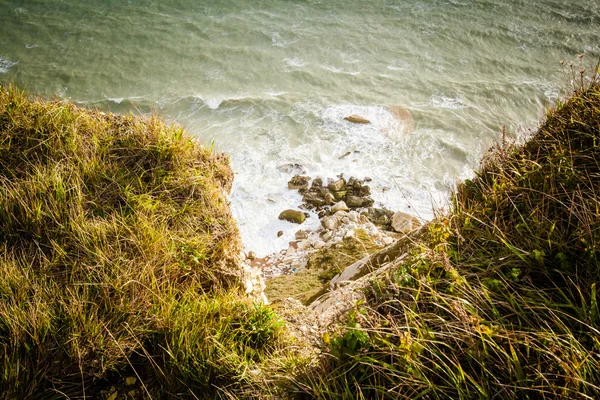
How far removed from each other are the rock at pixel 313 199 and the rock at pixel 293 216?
20.4 inches

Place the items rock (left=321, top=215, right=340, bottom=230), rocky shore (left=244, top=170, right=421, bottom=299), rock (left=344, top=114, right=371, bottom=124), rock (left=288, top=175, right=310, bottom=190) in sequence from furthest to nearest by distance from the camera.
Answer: rock (left=344, top=114, right=371, bottom=124)
rock (left=288, top=175, right=310, bottom=190)
rock (left=321, top=215, right=340, bottom=230)
rocky shore (left=244, top=170, right=421, bottom=299)

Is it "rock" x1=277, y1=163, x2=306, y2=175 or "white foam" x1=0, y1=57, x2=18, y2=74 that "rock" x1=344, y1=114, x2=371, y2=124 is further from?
"white foam" x1=0, y1=57, x2=18, y2=74

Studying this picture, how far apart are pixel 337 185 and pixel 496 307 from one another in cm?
690

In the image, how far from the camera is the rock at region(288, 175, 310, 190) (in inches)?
378

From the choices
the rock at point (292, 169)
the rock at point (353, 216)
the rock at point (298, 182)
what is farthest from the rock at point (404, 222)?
the rock at point (292, 169)

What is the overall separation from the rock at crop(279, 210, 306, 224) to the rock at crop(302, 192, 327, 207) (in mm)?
517

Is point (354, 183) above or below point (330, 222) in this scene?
above

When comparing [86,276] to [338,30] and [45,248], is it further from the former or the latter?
[338,30]

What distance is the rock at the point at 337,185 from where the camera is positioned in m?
9.38

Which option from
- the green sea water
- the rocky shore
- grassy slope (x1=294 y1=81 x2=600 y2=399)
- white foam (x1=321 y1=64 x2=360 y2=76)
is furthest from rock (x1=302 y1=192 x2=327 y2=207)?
white foam (x1=321 y1=64 x2=360 y2=76)

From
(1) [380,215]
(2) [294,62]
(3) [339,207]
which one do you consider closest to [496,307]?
(1) [380,215]

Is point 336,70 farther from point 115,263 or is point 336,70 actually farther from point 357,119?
point 115,263

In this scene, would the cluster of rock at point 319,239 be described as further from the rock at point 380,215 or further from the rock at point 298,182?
the rock at point 298,182

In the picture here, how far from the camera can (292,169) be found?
33.2ft
